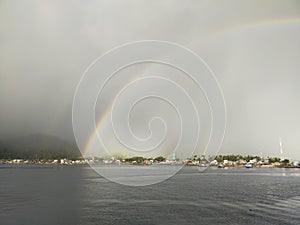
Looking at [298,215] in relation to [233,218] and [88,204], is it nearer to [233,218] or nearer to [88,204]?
[233,218]

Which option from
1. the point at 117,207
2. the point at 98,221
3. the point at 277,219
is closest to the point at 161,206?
the point at 117,207

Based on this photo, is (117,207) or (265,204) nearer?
(117,207)

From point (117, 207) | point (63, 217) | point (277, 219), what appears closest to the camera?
point (277, 219)

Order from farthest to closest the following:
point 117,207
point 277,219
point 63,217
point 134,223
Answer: point 117,207 → point 63,217 → point 277,219 → point 134,223

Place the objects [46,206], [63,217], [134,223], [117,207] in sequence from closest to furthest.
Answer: [134,223]
[63,217]
[117,207]
[46,206]

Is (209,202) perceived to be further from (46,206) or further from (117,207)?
(46,206)

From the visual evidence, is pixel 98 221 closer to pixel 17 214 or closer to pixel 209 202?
pixel 17 214

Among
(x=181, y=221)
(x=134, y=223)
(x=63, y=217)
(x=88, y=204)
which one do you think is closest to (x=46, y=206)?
(x=88, y=204)

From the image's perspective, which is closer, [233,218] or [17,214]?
[233,218]

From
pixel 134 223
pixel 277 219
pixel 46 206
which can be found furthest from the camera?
pixel 46 206
